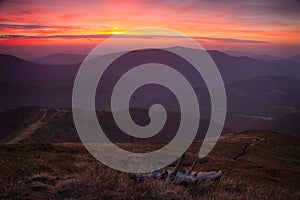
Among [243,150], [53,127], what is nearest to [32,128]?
[53,127]

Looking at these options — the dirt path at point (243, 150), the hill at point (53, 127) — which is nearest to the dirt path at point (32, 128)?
the hill at point (53, 127)

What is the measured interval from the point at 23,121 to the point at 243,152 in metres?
129

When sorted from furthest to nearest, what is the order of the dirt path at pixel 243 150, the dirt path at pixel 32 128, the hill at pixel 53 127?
the hill at pixel 53 127 < the dirt path at pixel 32 128 < the dirt path at pixel 243 150

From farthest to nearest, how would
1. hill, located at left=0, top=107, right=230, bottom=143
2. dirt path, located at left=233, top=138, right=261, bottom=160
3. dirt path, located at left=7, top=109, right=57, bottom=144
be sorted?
1. hill, located at left=0, top=107, right=230, bottom=143
2. dirt path, located at left=7, top=109, right=57, bottom=144
3. dirt path, located at left=233, top=138, right=261, bottom=160

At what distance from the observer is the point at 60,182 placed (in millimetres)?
8391

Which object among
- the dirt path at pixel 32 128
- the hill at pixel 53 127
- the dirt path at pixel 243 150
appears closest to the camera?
the dirt path at pixel 243 150

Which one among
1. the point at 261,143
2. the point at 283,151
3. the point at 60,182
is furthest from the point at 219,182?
the point at 261,143

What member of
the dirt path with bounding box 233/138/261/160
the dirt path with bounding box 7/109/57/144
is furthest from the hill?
the dirt path with bounding box 233/138/261/160

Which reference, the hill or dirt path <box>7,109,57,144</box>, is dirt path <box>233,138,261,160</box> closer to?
the hill

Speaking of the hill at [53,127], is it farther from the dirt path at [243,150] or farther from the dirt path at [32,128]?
the dirt path at [243,150]

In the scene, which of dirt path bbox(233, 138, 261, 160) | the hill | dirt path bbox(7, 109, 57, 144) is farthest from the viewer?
the hill

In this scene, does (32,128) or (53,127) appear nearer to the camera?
(32,128)

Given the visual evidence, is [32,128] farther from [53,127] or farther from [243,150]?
[243,150]

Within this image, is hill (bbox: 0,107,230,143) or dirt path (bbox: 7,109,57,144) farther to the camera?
hill (bbox: 0,107,230,143)
